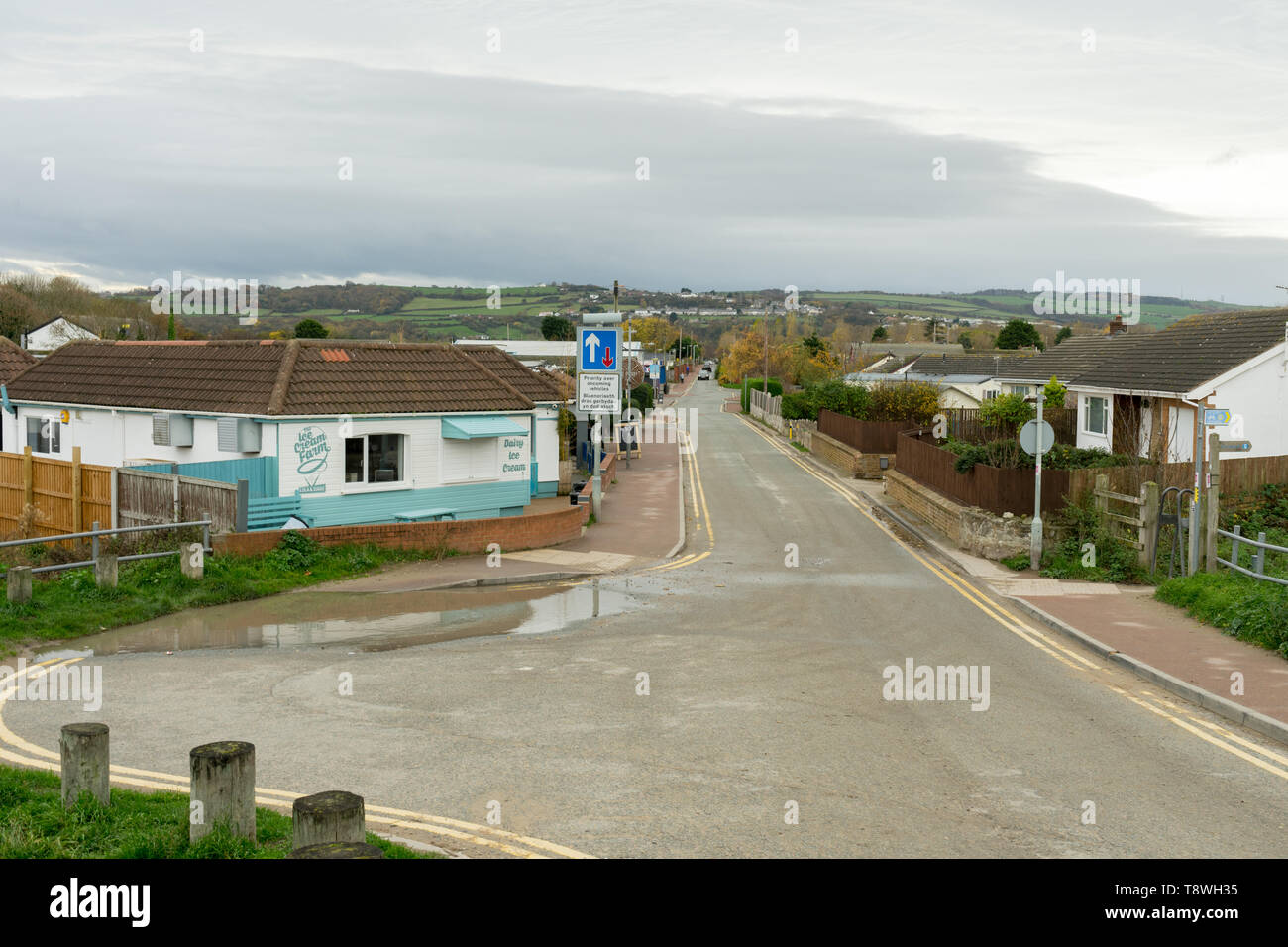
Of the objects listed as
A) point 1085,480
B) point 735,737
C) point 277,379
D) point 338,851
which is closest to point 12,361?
point 277,379

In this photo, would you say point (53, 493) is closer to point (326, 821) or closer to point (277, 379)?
point (277, 379)

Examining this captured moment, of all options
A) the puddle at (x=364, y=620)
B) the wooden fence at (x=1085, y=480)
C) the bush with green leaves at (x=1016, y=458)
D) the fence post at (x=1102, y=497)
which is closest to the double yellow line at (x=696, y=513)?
the puddle at (x=364, y=620)

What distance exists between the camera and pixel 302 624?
671 inches

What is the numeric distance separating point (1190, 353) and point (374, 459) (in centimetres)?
2402

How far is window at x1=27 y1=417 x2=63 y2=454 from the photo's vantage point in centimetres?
2886

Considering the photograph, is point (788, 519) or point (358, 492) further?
point (788, 519)

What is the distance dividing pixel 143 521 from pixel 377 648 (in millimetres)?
8561

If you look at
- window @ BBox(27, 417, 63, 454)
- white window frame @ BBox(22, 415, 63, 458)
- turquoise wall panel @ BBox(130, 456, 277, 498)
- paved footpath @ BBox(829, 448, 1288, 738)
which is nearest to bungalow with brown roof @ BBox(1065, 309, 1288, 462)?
paved footpath @ BBox(829, 448, 1288, 738)

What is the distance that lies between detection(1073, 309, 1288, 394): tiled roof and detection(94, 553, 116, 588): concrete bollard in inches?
1040

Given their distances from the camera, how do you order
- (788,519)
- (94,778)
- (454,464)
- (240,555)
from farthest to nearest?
(788,519)
(454,464)
(240,555)
(94,778)

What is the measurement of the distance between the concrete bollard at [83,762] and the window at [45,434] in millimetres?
24381

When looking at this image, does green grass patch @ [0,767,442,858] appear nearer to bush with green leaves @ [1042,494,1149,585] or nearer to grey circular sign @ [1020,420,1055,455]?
bush with green leaves @ [1042,494,1149,585]
